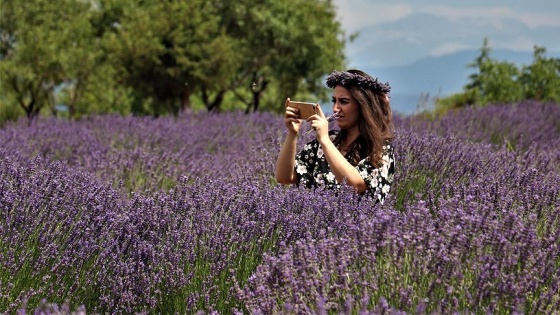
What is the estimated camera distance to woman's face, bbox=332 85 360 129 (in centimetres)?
413

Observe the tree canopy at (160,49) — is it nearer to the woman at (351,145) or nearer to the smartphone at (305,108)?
the woman at (351,145)

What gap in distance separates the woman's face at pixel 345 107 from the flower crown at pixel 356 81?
1.5 inches

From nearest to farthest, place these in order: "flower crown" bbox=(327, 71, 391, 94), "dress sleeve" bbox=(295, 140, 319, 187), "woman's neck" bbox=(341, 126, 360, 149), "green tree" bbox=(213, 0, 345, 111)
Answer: "flower crown" bbox=(327, 71, 391, 94), "woman's neck" bbox=(341, 126, 360, 149), "dress sleeve" bbox=(295, 140, 319, 187), "green tree" bbox=(213, 0, 345, 111)

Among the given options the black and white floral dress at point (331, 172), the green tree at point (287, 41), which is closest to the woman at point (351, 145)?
the black and white floral dress at point (331, 172)

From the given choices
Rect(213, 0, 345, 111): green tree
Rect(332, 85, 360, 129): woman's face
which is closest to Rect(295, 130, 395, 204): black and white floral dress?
Rect(332, 85, 360, 129): woman's face

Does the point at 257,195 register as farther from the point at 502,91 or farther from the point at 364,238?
the point at 502,91

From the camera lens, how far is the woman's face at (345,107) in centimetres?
413

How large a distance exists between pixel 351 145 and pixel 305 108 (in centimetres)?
39

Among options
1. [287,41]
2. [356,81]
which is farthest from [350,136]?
[287,41]

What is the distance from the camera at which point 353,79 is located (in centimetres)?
410

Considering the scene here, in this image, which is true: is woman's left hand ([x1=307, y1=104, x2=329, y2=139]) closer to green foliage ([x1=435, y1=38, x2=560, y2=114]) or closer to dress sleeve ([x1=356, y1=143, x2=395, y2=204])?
dress sleeve ([x1=356, y1=143, x2=395, y2=204])

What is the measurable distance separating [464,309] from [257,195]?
1.28 metres

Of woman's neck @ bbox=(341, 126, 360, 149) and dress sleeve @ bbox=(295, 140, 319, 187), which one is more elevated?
woman's neck @ bbox=(341, 126, 360, 149)

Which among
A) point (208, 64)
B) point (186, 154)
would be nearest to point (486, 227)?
point (186, 154)
